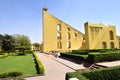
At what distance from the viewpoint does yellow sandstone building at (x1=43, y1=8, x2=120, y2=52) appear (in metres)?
40.1

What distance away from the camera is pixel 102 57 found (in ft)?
47.9

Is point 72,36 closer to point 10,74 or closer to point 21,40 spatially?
point 21,40

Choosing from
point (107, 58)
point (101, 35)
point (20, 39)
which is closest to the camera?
point (107, 58)

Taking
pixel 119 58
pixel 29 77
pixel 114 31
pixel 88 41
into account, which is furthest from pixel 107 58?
pixel 114 31

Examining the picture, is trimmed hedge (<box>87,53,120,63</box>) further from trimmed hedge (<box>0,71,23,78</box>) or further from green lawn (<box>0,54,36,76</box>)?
trimmed hedge (<box>0,71,23,78</box>)

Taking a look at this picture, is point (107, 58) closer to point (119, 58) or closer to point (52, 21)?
point (119, 58)

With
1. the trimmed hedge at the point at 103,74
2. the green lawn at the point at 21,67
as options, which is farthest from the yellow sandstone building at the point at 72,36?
the trimmed hedge at the point at 103,74

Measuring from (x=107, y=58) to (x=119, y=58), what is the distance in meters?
1.80

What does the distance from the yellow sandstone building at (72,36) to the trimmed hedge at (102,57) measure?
23.7m

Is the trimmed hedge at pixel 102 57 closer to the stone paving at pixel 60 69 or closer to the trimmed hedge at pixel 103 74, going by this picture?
the stone paving at pixel 60 69

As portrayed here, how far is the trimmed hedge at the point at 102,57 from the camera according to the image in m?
14.2

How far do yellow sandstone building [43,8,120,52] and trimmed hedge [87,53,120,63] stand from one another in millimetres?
23682

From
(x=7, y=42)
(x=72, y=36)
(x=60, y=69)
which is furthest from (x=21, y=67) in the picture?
(x=7, y=42)

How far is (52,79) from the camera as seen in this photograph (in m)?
9.39
